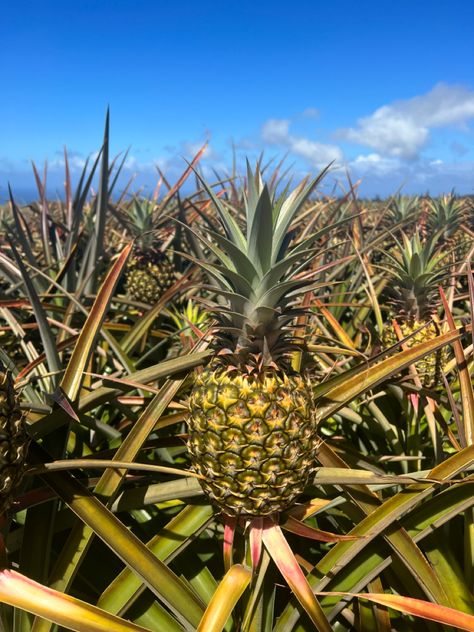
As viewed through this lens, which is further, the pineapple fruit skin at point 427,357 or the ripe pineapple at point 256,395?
the pineapple fruit skin at point 427,357

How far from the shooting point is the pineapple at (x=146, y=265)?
3.07m

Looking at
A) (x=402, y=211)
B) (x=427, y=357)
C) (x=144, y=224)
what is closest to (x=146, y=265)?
(x=144, y=224)

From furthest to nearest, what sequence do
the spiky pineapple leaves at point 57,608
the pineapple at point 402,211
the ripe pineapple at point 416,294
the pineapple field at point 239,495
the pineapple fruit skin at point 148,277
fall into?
the pineapple at point 402,211 < the pineapple fruit skin at point 148,277 < the ripe pineapple at point 416,294 < the pineapple field at point 239,495 < the spiky pineapple leaves at point 57,608

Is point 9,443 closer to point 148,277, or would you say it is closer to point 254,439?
point 254,439

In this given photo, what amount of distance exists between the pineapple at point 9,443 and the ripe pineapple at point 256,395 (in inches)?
15.6

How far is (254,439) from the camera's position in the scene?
3.39 ft

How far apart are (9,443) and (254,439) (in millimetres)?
527

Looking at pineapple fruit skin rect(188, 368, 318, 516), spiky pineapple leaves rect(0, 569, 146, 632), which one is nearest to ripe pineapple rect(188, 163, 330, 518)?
pineapple fruit skin rect(188, 368, 318, 516)

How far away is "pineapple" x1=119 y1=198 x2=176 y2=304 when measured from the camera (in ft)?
10.1

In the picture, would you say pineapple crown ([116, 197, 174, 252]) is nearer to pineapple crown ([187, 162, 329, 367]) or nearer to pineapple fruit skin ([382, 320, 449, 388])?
pineapple fruit skin ([382, 320, 449, 388])

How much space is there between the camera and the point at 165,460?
5.18ft

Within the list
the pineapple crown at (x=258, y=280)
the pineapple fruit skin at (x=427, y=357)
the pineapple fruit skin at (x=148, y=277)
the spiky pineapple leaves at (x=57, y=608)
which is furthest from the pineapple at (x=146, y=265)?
the spiky pineapple leaves at (x=57, y=608)

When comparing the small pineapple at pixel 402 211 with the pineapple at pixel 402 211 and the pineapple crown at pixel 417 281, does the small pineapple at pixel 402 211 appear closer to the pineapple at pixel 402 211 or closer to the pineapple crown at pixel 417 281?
the pineapple at pixel 402 211

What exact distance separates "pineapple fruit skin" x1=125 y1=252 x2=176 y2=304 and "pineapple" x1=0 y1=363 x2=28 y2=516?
2.13m
